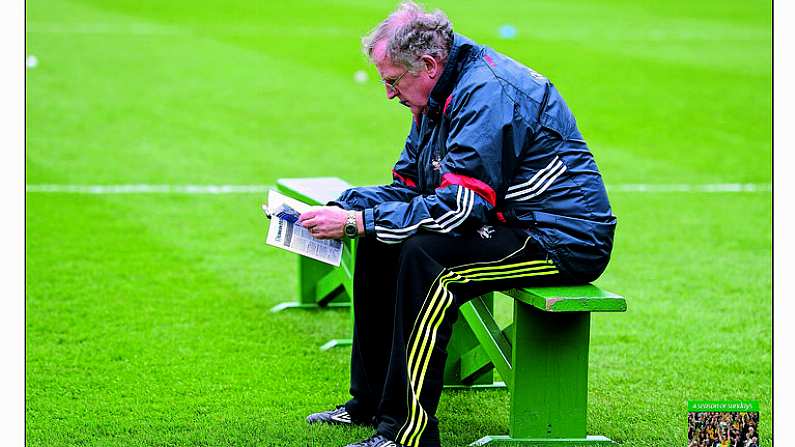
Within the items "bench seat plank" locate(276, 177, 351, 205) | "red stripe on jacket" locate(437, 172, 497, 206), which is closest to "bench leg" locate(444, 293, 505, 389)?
"bench seat plank" locate(276, 177, 351, 205)

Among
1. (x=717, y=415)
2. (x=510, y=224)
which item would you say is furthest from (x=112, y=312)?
(x=717, y=415)

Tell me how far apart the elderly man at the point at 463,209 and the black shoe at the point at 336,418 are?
0.41m

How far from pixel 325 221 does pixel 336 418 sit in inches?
36.8

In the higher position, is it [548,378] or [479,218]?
[479,218]

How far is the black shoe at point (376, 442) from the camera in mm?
4605

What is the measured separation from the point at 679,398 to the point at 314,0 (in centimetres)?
2210

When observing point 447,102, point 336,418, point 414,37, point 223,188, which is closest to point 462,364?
point 336,418

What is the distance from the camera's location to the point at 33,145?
12.4m

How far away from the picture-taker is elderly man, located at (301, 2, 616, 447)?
448 centimetres

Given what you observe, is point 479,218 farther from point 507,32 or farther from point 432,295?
point 507,32

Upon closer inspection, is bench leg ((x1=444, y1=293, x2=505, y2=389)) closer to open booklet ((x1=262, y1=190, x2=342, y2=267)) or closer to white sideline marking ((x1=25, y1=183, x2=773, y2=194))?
open booklet ((x1=262, y1=190, x2=342, y2=267))

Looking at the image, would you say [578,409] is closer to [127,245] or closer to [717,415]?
[717,415]

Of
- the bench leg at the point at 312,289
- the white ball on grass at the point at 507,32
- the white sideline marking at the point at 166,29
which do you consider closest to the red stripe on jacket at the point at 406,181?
the bench leg at the point at 312,289

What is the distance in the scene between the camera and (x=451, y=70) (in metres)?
4.69
